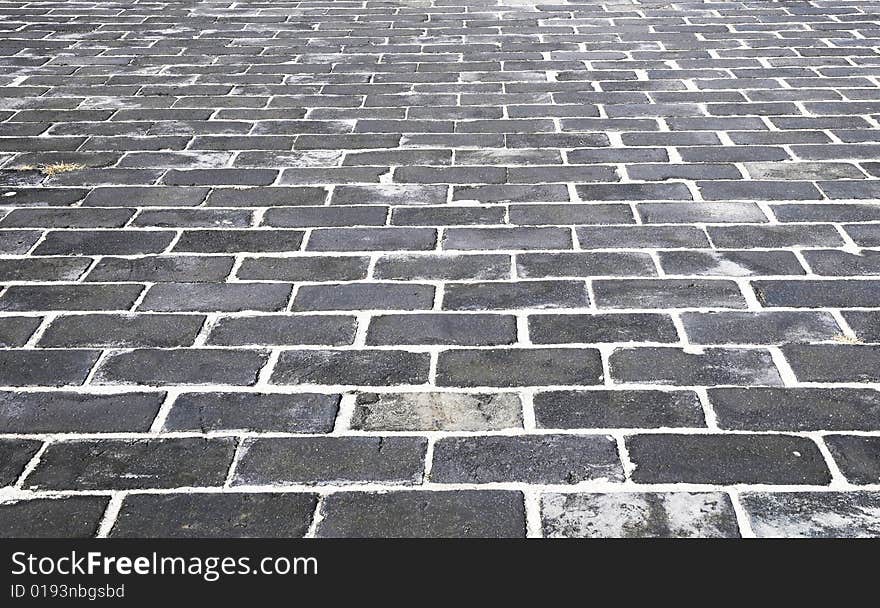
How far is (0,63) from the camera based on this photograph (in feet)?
18.4

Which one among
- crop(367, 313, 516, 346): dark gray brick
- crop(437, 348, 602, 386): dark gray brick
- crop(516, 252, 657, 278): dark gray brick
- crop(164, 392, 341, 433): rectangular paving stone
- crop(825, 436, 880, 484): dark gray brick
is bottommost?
crop(516, 252, 657, 278): dark gray brick

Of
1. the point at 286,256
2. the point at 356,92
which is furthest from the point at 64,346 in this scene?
the point at 356,92

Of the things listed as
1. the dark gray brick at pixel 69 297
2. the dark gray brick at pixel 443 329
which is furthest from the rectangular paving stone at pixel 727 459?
the dark gray brick at pixel 69 297

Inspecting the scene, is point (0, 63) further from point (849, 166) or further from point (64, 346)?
point (849, 166)

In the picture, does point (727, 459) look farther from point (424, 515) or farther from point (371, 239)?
point (371, 239)

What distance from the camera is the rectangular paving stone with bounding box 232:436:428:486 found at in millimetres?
2160

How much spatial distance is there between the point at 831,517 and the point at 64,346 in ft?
6.94

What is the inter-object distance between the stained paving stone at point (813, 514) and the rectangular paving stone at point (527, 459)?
0.33 meters

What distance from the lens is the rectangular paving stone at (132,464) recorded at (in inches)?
84.8

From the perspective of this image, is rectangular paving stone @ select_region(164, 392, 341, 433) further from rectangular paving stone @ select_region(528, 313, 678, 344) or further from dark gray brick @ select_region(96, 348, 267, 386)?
rectangular paving stone @ select_region(528, 313, 678, 344)

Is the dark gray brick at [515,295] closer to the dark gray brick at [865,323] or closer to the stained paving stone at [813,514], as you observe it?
the dark gray brick at [865,323]

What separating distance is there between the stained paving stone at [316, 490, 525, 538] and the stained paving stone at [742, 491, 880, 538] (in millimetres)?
533

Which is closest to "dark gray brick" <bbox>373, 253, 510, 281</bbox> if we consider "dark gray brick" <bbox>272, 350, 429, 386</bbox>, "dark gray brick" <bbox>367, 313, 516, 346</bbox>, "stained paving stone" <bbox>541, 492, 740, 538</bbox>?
"dark gray brick" <bbox>367, 313, 516, 346</bbox>

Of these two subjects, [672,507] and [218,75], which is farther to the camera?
[218,75]
